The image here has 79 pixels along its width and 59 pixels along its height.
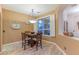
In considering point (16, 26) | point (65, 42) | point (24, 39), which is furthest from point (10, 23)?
point (65, 42)

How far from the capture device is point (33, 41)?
198 centimetres

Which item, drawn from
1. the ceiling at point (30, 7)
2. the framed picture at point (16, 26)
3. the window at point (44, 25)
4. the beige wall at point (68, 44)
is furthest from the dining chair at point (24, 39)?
the beige wall at point (68, 44)

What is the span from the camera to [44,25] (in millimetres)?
2023

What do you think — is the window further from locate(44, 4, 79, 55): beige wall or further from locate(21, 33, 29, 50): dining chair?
locate(21, 33, 29, 50): dining chair

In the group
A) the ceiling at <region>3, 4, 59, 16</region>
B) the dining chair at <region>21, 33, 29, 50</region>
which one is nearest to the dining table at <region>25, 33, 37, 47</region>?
the dining chair at <region>21, 33, 29, 50</region>

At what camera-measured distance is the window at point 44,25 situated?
201cm

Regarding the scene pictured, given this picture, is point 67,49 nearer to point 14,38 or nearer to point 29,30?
point 29,30

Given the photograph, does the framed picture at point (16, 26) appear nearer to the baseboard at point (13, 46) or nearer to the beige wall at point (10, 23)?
the beige wall at point (10, 23)

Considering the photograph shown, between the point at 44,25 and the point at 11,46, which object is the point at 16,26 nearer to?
the point at 11,46

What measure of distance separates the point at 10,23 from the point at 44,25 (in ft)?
2.09

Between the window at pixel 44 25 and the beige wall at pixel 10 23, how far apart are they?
18 cm

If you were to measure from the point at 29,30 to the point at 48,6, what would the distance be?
22.0 inches

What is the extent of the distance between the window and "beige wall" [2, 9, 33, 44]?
180mm
